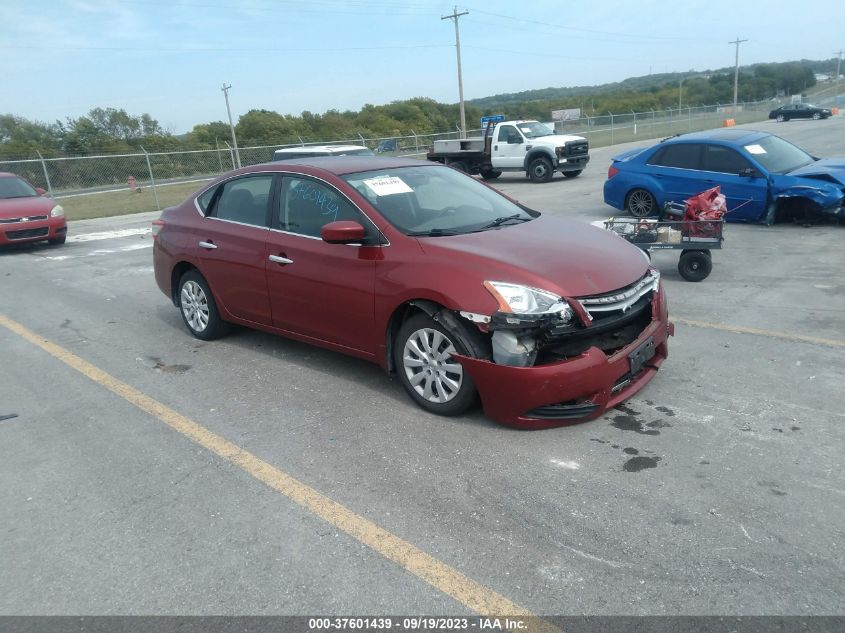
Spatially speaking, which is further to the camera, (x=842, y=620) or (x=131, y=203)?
(x=131, y=203)

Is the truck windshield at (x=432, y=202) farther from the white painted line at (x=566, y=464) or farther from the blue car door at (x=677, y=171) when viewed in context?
the blue car door at (x=677, y=171)

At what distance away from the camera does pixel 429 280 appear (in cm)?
429

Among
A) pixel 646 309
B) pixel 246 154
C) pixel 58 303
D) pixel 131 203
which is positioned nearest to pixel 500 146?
pixel 246 154

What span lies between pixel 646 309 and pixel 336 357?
258 cm

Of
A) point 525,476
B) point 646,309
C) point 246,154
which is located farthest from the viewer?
point 246,154

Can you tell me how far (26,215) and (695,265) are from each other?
11.6 m

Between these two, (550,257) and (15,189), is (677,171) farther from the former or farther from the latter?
(15,189)

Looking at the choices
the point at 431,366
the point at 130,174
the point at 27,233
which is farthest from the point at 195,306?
the point at 130,174

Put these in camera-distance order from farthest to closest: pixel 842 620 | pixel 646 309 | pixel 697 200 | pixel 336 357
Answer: pixel 697 200, pixel 336 357, pixel 646 309, pixel 842 620

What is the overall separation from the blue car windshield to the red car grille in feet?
41.1

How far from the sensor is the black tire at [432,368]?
13.9 ft

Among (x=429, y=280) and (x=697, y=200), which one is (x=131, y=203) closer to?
(x=697, y=200)

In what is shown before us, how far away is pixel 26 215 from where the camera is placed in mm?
12445

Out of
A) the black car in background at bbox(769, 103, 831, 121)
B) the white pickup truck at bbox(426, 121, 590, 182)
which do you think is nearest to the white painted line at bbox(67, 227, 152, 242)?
the white pickup truck at bbox(426, 121, 590, 182)
